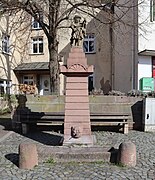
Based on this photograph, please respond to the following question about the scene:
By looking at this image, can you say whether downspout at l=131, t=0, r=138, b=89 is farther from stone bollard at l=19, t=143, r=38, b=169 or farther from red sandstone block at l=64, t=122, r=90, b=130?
stone bollard at l=19, t=143, r=38, b=169

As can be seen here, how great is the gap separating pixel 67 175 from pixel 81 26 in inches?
144

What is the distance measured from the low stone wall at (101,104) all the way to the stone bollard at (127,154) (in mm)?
5196

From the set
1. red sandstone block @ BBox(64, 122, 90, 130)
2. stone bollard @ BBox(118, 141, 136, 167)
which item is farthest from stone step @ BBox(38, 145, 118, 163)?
red sandstone block @ BBox(64, 122, 90, 130)

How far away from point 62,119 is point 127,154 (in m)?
4.45

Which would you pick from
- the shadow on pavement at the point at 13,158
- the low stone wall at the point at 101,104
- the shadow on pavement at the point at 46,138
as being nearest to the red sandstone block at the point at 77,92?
the shadow on pavement at the point at 46,138

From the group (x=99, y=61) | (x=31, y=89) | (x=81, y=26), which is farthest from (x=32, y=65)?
(x=81, y=26)

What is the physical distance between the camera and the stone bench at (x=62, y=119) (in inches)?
385

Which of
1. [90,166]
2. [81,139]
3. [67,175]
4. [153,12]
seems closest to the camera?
[67,175]

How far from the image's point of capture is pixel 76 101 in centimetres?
681

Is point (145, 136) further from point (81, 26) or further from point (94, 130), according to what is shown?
point (81, 26)

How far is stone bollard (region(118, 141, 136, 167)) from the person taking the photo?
219 inches

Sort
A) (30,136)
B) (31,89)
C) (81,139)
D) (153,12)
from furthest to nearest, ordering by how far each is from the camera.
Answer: (31,89)
(153,12)
(30,136)
(81,139)

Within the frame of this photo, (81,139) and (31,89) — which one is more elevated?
(31,89)

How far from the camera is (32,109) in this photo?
11.0 metres
